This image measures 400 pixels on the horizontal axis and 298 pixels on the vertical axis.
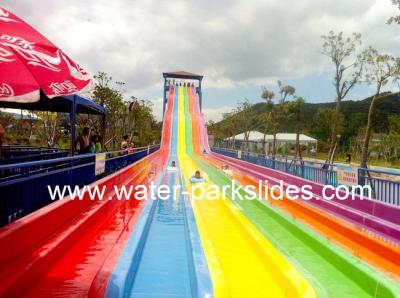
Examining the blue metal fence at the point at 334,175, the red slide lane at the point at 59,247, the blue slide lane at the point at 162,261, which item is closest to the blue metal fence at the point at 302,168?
the blue metal fence at the point at 334,175

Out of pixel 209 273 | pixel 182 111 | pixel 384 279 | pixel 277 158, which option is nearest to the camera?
pixel 384 279

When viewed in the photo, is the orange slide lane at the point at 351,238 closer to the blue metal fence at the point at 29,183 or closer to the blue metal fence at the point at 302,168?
the blue metal fence at the point at 302,168

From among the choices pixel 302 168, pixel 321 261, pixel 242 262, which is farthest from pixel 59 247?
pixel 302 168

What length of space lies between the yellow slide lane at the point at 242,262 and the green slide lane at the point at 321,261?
199 mm

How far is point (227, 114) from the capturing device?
53781mm

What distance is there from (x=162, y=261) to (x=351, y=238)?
2953 mm

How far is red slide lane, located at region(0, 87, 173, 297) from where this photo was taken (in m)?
3.60

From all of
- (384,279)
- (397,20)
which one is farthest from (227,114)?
(384,279)

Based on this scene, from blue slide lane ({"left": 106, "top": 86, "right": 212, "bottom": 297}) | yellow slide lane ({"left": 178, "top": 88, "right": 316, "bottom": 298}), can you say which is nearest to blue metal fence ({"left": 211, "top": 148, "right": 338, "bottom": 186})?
yellow slide lane ({"left": 178, "top": 88, "right": 316, "bottom": 298})

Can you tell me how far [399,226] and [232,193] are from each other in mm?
5780

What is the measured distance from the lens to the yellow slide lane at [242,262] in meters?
4.20

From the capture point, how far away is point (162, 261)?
16.8 ft

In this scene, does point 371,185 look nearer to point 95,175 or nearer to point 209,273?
point 209,273

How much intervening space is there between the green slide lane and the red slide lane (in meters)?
2.45
